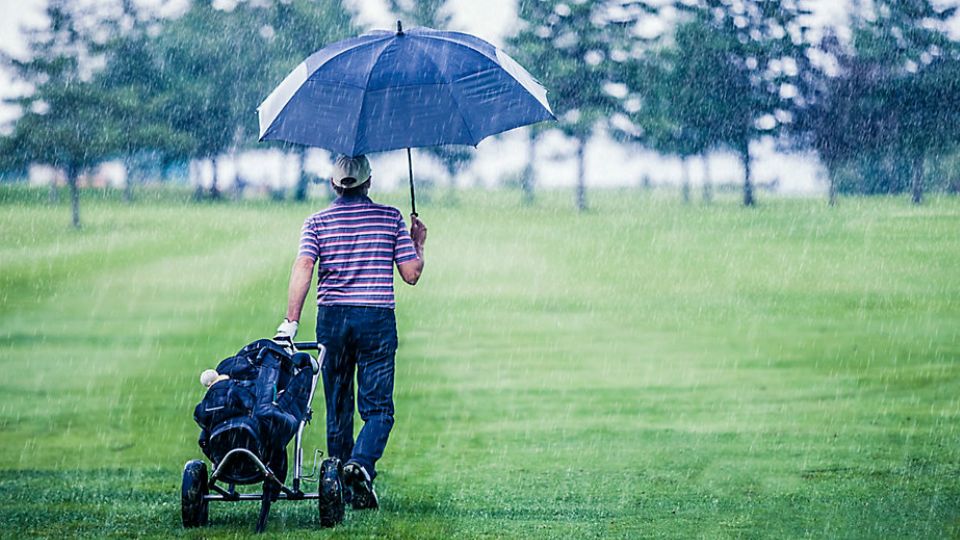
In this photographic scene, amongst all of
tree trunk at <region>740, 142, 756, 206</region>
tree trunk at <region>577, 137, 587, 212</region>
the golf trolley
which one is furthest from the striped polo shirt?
tree trunk at <region>577, 137, 587, 212</region>

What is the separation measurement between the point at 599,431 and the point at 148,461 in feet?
10.5

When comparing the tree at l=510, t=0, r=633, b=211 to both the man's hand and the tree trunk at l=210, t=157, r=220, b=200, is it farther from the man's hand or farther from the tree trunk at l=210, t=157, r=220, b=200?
the man's hand

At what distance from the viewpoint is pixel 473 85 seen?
6531 millimetres

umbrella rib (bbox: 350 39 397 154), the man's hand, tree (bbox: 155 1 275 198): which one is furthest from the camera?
tree (bbox: 155 1 275 198)

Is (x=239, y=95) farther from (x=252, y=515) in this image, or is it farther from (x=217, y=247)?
(x=252, y=515)

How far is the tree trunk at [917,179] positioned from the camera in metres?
26.0

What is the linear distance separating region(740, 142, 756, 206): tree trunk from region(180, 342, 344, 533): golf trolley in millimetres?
28590

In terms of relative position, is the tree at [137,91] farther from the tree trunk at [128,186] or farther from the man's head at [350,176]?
the man's head at [350,176]

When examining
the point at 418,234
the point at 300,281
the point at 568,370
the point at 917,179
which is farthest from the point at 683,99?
the point at 300,281

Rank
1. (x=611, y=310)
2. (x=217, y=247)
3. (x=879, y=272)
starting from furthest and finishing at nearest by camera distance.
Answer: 1. (x=217, y=247)
2. (x=879, y=272)
3. (x=611, y=310)

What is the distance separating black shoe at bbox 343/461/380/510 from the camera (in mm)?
6402

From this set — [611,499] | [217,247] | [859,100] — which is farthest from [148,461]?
[217,247]

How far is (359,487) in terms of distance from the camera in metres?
6.48

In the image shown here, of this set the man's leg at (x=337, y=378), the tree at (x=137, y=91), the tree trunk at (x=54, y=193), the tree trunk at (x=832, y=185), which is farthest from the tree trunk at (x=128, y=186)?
the man's leg at (x=337, y=378)
